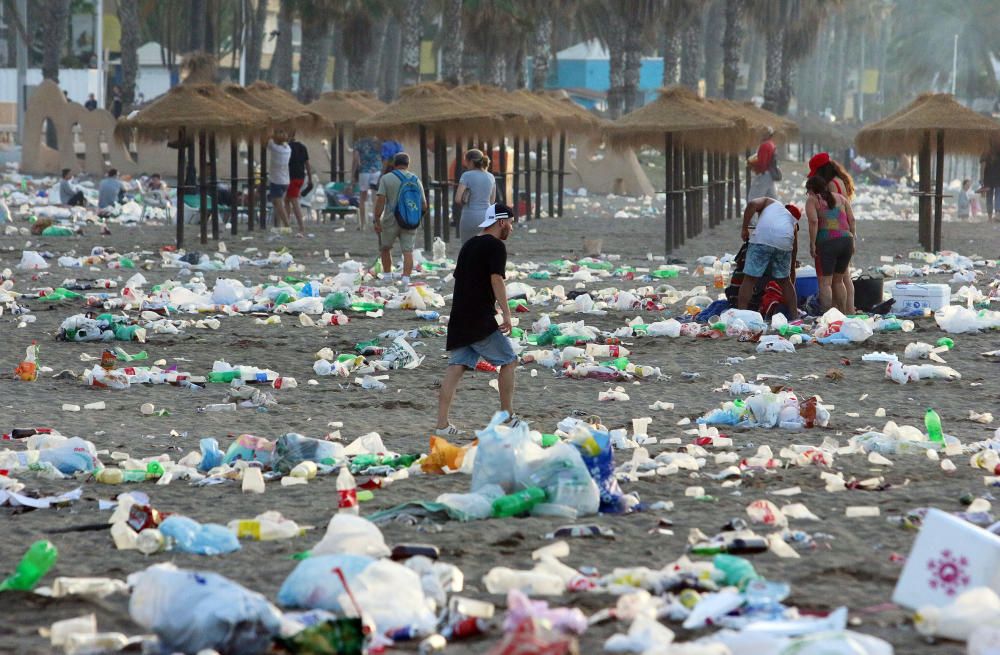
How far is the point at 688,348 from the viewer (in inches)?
479

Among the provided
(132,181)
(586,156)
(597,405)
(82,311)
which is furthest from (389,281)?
(586,156)

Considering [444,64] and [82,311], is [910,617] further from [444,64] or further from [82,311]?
[444,64]

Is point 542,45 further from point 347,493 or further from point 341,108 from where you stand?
point 347,493

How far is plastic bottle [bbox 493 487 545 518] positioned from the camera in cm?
643

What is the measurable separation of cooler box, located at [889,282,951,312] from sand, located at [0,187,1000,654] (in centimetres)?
57

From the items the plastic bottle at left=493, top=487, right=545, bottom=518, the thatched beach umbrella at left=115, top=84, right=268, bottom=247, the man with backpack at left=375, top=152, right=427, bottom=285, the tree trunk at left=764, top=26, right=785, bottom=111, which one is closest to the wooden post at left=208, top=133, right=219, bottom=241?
the thatched beach umbrella at left=115, top=84, right=268, bottom=247

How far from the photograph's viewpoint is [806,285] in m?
13.8

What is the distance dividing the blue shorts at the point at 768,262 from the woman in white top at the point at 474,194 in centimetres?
367

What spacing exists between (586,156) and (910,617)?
1425 inches

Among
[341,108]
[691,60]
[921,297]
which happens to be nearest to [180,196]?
[341,108]

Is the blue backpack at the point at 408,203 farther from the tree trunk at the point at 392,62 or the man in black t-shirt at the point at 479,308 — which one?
the tree trunk at the point at 392,62

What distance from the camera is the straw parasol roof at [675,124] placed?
814 inches

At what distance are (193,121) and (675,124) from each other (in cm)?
633

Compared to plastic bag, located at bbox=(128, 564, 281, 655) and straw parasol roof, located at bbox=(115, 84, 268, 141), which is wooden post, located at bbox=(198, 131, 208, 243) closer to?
straw parasol roof, located at bbox=(115, 84, 268, 141)
